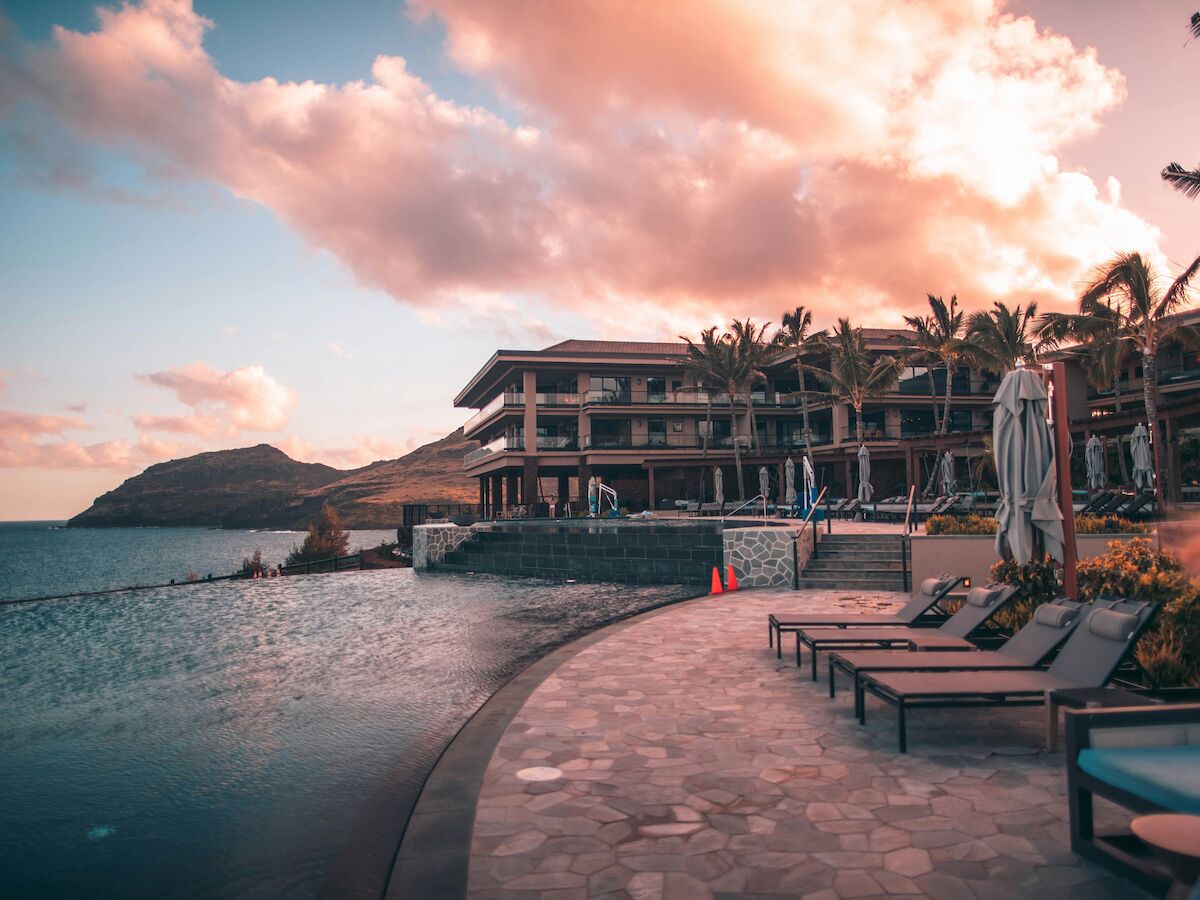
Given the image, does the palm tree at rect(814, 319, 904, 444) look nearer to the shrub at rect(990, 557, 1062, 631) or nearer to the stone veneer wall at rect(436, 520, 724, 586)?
the stone veneer wall at rect(436, 520, 724, 586)

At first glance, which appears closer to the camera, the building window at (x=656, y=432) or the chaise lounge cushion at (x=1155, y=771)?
the chaise lounge cushion at (x=1155, y=771)

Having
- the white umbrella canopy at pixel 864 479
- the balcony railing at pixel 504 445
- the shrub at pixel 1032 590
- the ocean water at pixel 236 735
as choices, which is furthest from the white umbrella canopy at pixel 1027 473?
the balcony railing at pixel 504 445

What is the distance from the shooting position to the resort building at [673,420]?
44250 millimetres

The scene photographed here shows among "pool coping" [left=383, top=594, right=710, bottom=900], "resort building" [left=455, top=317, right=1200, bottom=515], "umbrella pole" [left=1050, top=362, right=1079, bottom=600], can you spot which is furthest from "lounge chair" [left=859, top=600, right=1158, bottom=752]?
"resort building" [left=455, top=317, right=1200, bottom=515]

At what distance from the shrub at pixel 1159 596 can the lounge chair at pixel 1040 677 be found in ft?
0.87

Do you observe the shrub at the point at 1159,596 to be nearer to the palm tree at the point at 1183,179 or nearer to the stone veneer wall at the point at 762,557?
the stone veneer wall at the point at 762,557

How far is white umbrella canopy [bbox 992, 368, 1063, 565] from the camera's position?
7.65 meters

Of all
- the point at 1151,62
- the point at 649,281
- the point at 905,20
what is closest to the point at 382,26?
the point at 905,20

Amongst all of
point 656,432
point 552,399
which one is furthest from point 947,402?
point 552,399

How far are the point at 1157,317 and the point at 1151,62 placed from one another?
16.7 metres

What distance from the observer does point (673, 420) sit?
48.0m

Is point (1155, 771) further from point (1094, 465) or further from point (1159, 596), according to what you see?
point (1094, 465)

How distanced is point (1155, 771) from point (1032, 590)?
6.03m

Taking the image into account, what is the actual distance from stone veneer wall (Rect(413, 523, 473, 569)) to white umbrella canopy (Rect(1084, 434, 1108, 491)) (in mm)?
20555
